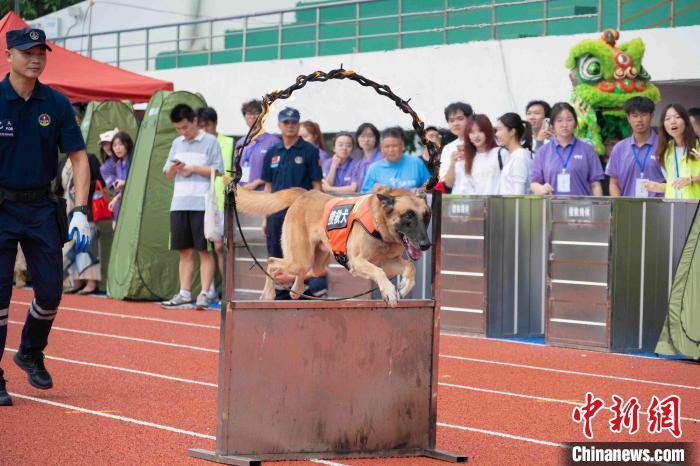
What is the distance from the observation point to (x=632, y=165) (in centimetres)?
1146

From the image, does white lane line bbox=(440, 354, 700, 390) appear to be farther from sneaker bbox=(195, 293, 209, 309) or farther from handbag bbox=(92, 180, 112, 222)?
handbag bbox=(92, 180, 112, 222)

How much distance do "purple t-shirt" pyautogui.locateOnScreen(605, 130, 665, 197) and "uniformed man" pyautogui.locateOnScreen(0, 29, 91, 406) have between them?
235 inches

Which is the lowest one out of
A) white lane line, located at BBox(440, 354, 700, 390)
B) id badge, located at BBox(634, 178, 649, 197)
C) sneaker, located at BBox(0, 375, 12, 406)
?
sneaker, located at BBox(0, 375, 12, 406)

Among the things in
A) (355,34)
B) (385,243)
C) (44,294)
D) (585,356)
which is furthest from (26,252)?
(355,34)

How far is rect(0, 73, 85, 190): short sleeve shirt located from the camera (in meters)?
7.57

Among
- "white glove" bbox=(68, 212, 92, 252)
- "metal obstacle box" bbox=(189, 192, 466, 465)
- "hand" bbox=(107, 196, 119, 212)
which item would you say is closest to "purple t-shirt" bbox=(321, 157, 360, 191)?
"hand" bbox=(107, 196, 119, 212)

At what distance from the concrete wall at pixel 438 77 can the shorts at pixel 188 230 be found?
238 inches

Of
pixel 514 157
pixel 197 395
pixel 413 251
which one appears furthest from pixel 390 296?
pixel 514 157

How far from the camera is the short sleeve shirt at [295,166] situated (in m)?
12.6

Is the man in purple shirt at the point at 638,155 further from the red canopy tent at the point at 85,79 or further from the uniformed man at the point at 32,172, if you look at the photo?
the red canopy tent at the point at 85,79

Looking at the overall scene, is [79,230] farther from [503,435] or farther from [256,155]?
[256,155]

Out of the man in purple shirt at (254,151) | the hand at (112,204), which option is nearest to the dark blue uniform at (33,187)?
the man in purple shirt at (254,151)

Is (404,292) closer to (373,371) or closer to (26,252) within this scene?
(373,371)

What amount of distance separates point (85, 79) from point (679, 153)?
10.8 m
